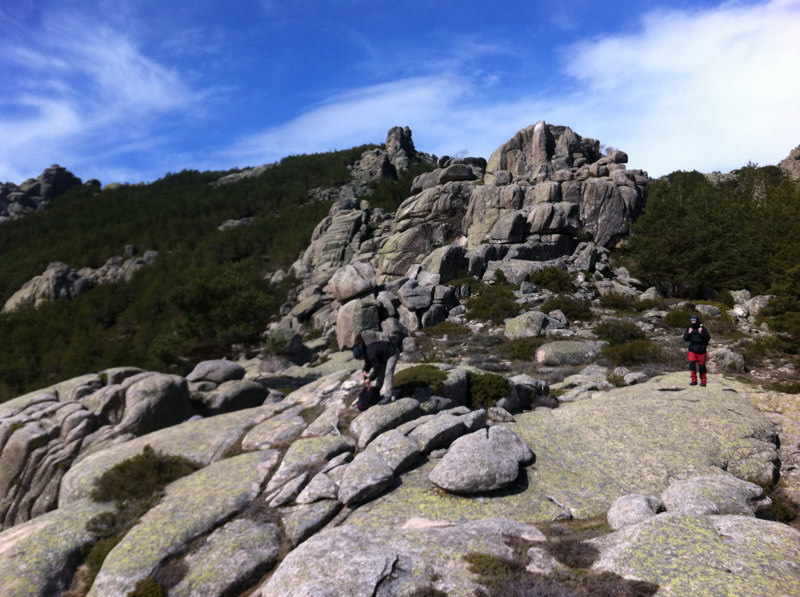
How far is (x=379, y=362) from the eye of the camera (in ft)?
43.1

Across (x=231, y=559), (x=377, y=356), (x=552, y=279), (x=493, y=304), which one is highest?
(x=552, y=279)

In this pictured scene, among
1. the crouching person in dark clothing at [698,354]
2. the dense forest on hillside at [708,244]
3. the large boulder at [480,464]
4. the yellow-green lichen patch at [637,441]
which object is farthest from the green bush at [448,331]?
the large boulder at [480,464]

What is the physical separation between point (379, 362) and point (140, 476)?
653cm

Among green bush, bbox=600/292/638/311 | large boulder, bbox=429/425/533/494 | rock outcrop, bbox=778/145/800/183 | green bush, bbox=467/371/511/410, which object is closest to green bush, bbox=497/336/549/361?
green bush, bbox=467/371/511/410

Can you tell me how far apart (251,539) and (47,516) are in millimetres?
5564

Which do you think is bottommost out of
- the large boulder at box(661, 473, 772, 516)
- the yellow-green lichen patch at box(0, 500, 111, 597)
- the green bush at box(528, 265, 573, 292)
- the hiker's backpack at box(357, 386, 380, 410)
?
the yellow-green lichen patch at box(0, 500, 111, 597)

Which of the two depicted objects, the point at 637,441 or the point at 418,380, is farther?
the point at 418,380

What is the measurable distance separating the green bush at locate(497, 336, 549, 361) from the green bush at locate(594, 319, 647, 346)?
133 inches

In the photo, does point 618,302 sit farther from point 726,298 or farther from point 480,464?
point 480,464

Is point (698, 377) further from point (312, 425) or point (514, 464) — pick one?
point (312, 425)

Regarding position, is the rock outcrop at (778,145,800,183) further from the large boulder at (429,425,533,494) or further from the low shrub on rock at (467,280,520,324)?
the large boulder at (429,425,533,494)

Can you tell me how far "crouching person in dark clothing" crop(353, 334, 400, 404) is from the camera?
13.1 metres

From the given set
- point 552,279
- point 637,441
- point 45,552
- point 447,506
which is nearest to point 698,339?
point 637,441

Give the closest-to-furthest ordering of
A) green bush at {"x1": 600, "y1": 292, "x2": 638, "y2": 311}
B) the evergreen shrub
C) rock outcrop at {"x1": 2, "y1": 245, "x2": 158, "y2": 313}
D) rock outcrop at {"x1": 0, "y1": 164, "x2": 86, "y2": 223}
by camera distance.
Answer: the evergreen shrub, green bush at {"x1": 600, "y1": 292, "x2": 638, "y2": 311}, rock outcrop at {"x1": 2, "y1": 245, "x2": 158, "y2": 313}, rock outcrop at {"x1": 0, "y1": 164, "x2": 86, "y2": 223}
